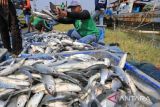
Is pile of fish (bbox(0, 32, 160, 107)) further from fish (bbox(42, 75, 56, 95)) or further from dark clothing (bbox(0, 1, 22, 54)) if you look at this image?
dark clothing (bbox(0, 1, 22, 54))

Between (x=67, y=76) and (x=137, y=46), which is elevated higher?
(x=67, y=76)

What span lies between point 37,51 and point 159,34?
9.93m

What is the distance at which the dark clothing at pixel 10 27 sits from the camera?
298 inches

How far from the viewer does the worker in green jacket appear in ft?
27.3

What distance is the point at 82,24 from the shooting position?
367 inches

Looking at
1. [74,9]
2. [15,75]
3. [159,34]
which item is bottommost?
[159,34]

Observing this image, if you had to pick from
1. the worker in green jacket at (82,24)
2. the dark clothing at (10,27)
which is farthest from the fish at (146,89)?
the dark clothing at (10,27)

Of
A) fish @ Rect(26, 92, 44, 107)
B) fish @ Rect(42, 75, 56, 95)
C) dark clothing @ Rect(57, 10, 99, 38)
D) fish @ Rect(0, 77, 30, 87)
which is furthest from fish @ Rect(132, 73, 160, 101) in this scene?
dark clothing @ Rect(57, 10, 99, 38)

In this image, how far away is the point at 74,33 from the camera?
9.80 m

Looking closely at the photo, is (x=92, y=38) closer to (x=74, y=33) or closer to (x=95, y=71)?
(x=74, y=33)

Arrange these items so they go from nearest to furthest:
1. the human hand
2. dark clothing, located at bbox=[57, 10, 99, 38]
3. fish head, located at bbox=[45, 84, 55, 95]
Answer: fish head, located at bbox=[45, 84, 55, 95] → the human hand → dark clothing, located at bbox=[57, 10, 99, 38]

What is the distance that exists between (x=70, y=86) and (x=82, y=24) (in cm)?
530

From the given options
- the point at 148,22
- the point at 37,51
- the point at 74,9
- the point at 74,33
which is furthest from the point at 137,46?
the point at 148,22

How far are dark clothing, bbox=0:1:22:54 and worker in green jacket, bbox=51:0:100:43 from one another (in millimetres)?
1062
